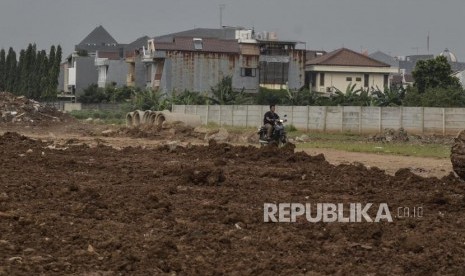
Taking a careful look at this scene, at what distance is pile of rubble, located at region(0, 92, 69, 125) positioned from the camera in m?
53.1

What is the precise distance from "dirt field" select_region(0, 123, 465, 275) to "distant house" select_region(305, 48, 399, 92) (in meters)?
67.2

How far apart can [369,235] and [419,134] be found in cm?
3489

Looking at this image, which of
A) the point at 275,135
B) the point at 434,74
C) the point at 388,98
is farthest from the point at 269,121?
the point at 434,74

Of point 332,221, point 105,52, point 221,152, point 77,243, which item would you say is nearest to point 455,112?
point 221,152

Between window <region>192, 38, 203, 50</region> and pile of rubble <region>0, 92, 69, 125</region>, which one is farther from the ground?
window <region>192, 38, 203, 50</region>

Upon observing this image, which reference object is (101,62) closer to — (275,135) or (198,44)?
(198,44)

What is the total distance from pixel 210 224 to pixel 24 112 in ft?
147

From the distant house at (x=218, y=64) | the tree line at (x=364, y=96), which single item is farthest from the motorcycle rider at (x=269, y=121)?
the distant house at (x=218, y=64)

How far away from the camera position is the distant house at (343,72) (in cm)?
8753

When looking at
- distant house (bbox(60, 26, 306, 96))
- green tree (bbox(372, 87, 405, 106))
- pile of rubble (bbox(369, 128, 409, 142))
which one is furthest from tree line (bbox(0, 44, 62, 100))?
pile of rubble (bbox(369, 128, 409, 142))

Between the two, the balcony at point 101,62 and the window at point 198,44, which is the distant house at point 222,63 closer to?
the window at point 198,44

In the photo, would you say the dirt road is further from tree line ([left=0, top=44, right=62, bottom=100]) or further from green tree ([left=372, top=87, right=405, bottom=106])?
tree line ([left=0, top=44, right=62, bottom=100])

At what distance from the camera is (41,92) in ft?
290

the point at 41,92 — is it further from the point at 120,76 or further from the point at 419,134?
the point at 419,134
